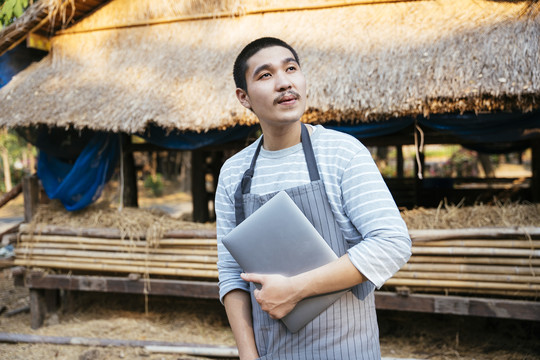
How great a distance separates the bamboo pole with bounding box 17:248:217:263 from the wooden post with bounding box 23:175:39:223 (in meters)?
0.44

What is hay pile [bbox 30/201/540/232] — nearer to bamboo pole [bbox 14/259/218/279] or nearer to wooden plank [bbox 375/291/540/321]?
bamboo pole [bbox 14/259/218/279]

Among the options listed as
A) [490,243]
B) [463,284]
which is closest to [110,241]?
[463,284]

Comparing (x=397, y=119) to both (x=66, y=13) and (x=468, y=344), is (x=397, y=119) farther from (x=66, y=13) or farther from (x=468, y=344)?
(x=66, y=13)

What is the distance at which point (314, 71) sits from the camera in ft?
15.0

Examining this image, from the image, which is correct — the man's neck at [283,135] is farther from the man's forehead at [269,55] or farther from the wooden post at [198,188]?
the wooden post at [198,188]

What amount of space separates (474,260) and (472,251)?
4.2 inches

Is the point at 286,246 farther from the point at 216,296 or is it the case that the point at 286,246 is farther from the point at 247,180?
the point at 216,296

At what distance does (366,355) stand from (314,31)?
14.5 feet

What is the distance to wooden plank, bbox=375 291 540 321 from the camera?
3941 millimetres

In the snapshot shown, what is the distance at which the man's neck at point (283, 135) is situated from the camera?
1.37m

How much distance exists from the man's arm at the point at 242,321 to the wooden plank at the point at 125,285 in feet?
11.1

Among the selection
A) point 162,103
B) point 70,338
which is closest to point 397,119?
point 162,103

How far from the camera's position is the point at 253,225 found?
123cm

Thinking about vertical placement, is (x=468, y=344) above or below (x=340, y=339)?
below
